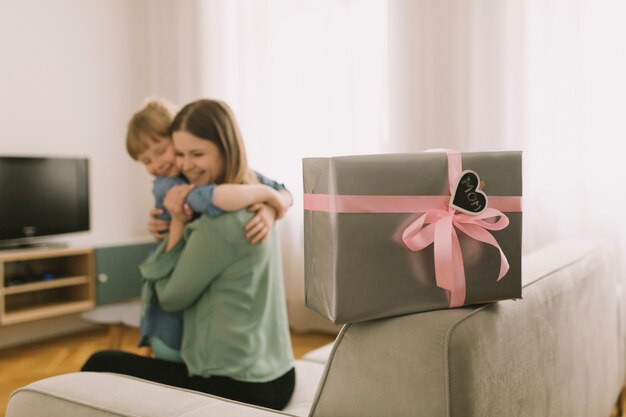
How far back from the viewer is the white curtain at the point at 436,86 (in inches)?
102

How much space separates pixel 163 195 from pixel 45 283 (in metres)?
2.17

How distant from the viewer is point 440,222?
0.74 metres

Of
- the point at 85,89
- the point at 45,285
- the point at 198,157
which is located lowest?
the point at 45,285

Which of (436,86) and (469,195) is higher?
(436,86)

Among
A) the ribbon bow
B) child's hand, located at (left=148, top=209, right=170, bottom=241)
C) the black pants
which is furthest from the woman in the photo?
the ribbon bow

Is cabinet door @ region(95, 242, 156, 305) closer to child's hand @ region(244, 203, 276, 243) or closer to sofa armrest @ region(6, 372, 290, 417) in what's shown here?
child's hand @ region(244, 203, 276, 243)

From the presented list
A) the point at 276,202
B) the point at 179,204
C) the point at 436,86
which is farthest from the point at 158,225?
the point at 436,86

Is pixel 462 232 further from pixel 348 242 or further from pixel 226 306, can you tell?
pixel 226 306

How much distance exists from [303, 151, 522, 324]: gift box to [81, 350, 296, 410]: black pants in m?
0.56

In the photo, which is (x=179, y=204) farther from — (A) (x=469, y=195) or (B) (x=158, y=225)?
(A) (x=469, y=195)

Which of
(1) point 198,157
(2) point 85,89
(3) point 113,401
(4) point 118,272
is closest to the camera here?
(3) point 113,401

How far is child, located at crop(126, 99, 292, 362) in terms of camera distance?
51.3 inches

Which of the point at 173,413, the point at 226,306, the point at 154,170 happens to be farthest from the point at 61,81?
the point at 173,413

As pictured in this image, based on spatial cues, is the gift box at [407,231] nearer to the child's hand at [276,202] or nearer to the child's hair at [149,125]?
the child's hand at [276,202]
